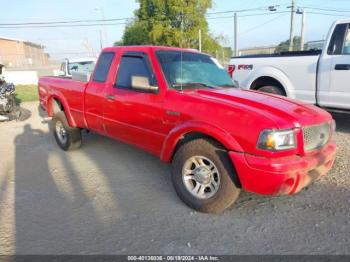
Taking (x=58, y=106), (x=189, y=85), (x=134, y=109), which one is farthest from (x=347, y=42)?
(x=58, y=106)

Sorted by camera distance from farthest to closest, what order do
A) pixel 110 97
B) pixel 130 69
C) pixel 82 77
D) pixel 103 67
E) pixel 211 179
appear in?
1. pixel 82 77
2. pixel 103 67
3. pixel 110 97
4. pixel 130 69
5. pixel 211 179

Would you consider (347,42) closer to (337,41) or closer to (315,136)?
(337,41)

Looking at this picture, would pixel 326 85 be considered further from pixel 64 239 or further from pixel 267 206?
pixel 64 239

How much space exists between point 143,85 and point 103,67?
1.31 m

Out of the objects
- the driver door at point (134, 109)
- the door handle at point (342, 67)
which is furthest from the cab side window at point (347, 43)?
the driver door at point (134, 109)

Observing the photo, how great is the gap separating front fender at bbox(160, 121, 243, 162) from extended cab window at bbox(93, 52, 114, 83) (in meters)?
1.72

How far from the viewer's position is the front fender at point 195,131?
2963 millimetres

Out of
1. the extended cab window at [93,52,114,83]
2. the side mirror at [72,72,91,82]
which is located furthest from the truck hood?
the side mirror at [72,72,91,82]

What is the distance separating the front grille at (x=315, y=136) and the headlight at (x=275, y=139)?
266mm

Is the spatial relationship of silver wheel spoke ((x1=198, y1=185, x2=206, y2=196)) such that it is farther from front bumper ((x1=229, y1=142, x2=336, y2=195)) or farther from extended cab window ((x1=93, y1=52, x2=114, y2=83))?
extended cab window ((x1=93, y1=52, x2=114, y2=83))

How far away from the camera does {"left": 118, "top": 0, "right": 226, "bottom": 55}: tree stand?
31.2 m

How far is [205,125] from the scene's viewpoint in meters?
3.12

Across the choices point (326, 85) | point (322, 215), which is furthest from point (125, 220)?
point (326, 85)

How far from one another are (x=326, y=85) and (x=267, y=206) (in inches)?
140
